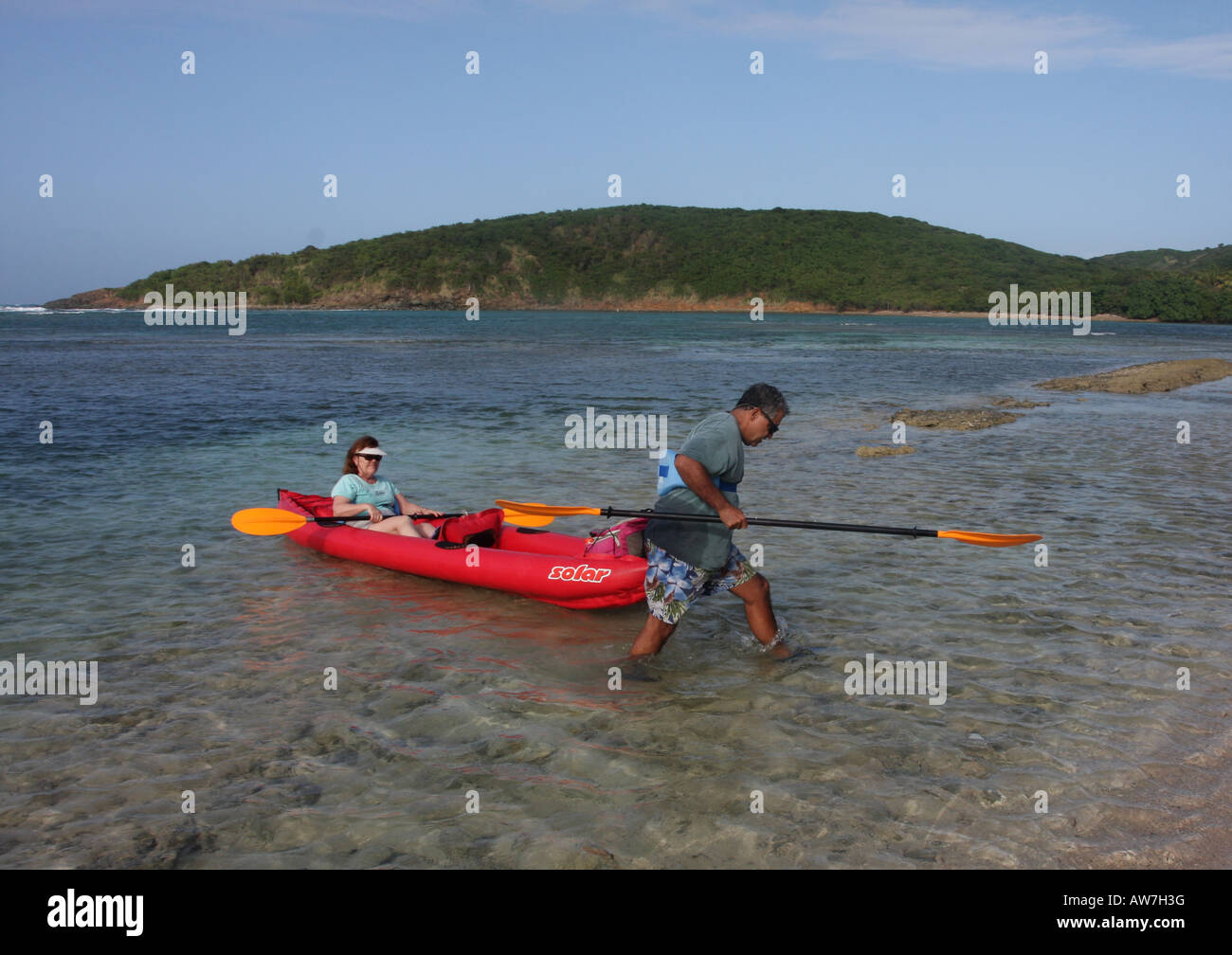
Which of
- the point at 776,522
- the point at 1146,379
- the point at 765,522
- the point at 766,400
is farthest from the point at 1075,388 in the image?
the point at 766,400

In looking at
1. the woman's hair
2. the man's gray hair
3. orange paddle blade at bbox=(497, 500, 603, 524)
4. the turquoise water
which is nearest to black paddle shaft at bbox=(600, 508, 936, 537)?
the man's gray hair

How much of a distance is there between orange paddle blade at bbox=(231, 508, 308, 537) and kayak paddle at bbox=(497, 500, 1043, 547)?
6.54 feet

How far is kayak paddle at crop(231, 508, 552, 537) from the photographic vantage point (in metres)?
8.67

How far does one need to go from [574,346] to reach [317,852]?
45.9 meters

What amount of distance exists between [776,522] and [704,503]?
1310mm

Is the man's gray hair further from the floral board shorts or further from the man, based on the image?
the floral board shorts

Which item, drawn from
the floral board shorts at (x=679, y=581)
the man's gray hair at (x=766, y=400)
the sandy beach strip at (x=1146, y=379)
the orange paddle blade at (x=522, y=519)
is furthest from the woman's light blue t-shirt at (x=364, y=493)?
the sandy beach strip at (x=1146, y=379)

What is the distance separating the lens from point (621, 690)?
18.8ft

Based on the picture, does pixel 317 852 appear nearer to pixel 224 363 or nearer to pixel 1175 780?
pixel 1175 780

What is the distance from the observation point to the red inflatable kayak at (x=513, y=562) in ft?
22.7

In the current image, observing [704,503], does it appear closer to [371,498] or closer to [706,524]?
[706,524]

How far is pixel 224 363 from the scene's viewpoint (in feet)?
111

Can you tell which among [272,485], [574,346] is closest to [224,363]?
[574,346]

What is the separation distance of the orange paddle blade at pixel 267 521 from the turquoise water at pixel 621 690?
0.32 m
